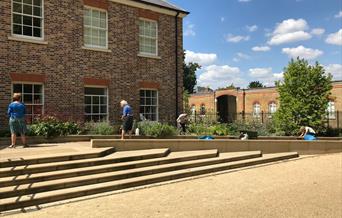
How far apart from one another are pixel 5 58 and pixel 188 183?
8.52 meters

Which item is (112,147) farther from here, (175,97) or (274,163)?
(175,97)

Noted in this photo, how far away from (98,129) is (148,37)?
597 centimetres

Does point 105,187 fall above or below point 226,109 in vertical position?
below

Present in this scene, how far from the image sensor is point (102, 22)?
16.5m

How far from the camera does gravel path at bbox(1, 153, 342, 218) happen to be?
6855 millimetres

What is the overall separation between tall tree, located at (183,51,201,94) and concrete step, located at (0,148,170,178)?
61106 millimetres

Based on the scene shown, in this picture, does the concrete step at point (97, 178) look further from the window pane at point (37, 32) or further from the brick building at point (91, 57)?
the window pane at point (37, 32)

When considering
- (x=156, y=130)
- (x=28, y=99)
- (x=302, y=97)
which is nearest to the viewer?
(x=28, y=99)

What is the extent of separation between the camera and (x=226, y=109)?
22.5 metres

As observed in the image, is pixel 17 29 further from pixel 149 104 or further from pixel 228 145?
pixel 228 145

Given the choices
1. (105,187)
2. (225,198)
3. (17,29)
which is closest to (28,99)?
(17,29)

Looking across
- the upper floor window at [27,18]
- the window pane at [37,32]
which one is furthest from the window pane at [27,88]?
the window pane at [37,32]

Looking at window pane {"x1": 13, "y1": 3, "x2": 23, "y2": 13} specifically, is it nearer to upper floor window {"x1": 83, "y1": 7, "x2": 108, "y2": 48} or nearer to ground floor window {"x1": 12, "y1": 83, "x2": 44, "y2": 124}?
upper floor window {"x1": 83, "y1": 7, "x2": 108, "y2": 48}

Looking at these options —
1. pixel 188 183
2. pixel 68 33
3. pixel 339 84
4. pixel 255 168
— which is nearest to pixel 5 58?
pixel 68 33
